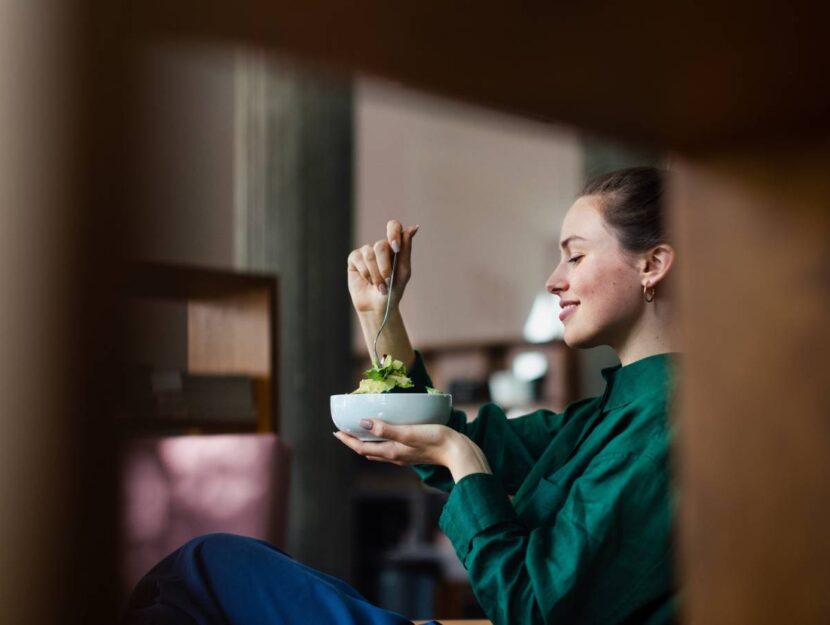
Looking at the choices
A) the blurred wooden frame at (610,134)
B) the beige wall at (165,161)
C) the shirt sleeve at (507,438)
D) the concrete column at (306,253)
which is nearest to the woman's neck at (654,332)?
the shirt sleeve at (507,438)

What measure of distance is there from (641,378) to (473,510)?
32 centimetres

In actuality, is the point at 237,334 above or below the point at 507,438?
above

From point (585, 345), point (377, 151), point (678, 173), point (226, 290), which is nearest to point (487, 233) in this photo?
point (377, 151)

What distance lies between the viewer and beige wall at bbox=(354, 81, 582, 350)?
644 cm

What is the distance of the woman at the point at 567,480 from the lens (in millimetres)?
1132

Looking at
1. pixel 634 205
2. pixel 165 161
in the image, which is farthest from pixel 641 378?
pixel 165 161

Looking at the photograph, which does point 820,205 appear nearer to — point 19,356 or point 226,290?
point 19,356

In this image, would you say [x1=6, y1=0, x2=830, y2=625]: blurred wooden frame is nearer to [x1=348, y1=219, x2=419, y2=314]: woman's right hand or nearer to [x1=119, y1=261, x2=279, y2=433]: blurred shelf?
[x1=348, y1=219, x2=419, y2=314]: woman's right hand

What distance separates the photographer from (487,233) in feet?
21.8

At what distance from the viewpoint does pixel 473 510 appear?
1.17 meters

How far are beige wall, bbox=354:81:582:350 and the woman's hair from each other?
4.79 metres

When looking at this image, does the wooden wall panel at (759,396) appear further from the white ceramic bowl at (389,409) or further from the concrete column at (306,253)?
the concrete column at (306,253)

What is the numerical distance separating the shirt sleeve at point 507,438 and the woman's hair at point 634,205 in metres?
0.32

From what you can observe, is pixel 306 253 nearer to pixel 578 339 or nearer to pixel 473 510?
pixel 578 339
